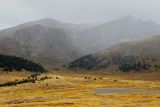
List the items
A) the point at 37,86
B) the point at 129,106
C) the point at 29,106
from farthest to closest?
the point at 37,86, the point at 29,106, the point at 129,106

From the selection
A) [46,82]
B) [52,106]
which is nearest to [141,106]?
[52,106]

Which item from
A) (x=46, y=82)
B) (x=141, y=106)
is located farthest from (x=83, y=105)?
(x=46, y=82)

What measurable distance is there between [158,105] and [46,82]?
112076mm

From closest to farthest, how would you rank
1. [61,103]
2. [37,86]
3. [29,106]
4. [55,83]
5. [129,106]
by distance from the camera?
[129,106] → [29,106] → [61,103] → [37,86] → [55,83]

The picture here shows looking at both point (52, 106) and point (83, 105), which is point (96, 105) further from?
point (52, 106)

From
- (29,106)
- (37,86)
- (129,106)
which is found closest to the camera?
(129,106)

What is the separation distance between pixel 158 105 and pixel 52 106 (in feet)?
95.3

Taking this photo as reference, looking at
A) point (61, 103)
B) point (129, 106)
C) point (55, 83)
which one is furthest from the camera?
point (55, 83)

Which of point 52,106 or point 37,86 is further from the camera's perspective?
point 37,86

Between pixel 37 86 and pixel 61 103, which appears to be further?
pixel 37 86

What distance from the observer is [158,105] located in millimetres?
94062

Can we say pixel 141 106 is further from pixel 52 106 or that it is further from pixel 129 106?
pixel 52 106

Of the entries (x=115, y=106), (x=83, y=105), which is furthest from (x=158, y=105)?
(x=83, y=105)

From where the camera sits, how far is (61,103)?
105438mm
